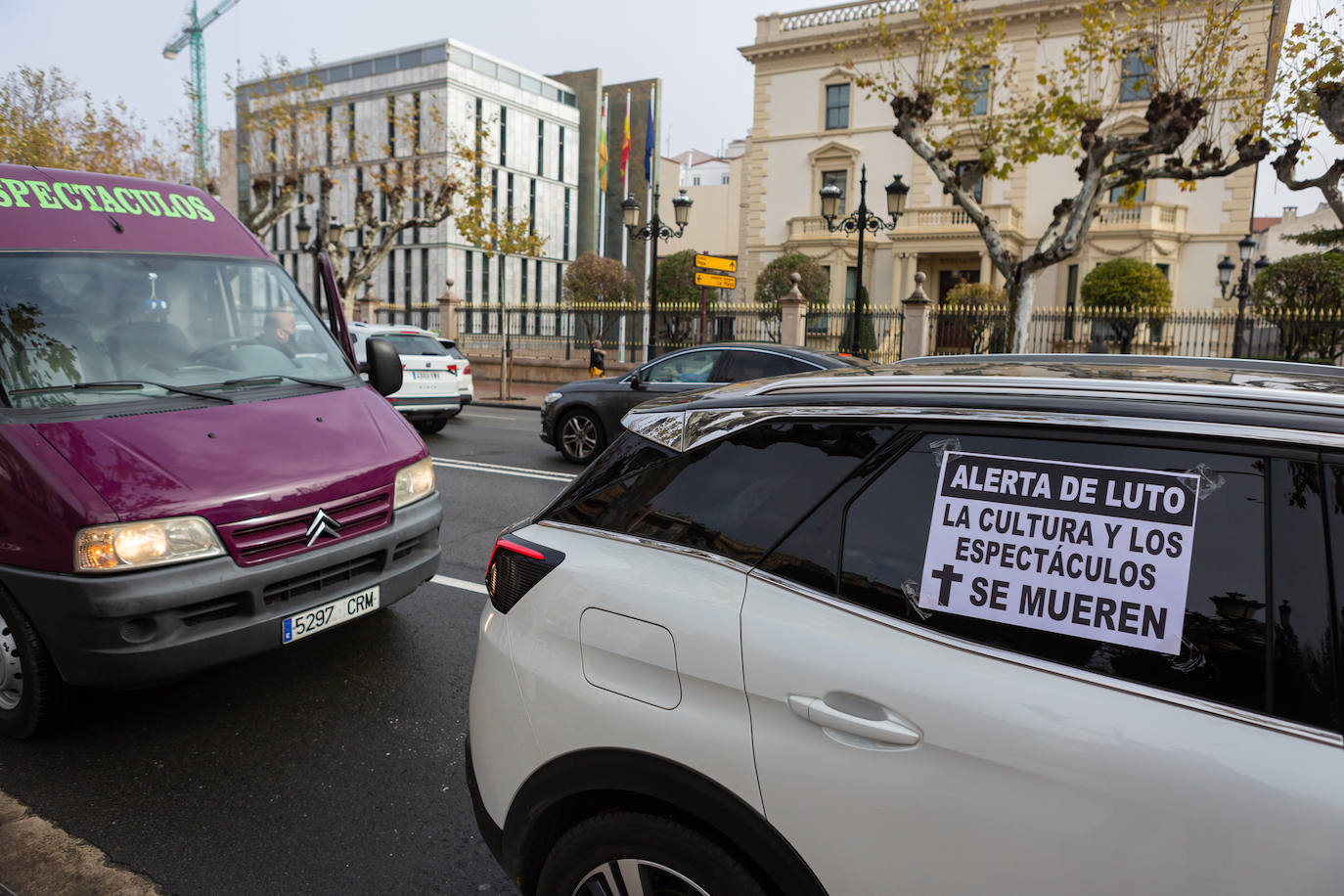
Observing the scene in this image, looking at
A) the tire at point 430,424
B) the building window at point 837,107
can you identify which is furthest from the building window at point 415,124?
the building window at point 837,107

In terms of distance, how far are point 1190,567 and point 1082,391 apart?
399mm

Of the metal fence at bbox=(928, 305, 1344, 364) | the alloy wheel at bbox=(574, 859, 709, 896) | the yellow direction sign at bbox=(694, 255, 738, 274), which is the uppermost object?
the yellow direction sign at bbox=(694, 255, 738, 274)

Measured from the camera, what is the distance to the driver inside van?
15.0 ft

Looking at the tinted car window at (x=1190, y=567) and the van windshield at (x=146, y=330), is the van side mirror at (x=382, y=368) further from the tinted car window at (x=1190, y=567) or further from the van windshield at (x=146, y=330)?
the tinted car window at (x=1190, y=567)

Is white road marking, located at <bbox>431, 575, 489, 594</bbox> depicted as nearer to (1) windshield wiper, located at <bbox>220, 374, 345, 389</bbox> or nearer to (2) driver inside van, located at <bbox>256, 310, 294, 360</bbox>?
(1) windshield wiper, located at <bbox>220, 374, 345, 389</bbox>

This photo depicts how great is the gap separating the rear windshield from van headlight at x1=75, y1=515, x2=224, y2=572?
1024cm

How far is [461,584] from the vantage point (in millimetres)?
5441

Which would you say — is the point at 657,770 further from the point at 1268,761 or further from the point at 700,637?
the point at 1268,761

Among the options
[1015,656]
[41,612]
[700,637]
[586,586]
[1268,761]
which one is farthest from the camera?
[41,612]

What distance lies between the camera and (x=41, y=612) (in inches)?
125

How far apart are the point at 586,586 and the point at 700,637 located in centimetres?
35

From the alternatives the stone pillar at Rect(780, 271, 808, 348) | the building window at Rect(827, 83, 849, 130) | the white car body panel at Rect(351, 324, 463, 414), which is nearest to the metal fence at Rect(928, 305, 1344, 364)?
the stone pillar at Rect(780, 271, 808, 348)

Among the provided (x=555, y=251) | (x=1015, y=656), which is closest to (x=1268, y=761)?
(x=1015, y=656)

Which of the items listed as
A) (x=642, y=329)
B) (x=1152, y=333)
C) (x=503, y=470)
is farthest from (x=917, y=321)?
(x=503, y=470)
